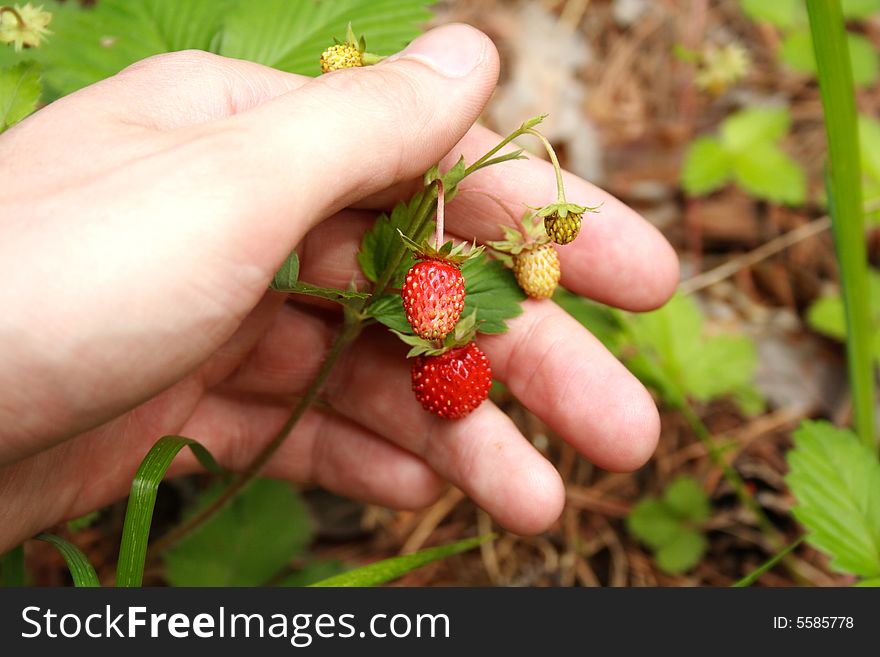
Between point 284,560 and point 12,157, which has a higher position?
point 12,157

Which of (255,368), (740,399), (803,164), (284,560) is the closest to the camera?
(255,368)

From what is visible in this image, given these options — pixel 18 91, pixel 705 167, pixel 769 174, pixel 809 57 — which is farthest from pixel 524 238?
pixel 809 57

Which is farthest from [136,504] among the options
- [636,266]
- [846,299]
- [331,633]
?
[846,299]

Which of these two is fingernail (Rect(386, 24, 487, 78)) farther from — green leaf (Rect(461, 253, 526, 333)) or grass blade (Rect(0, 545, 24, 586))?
grass blade (Rect(0, 545, 24, 586))

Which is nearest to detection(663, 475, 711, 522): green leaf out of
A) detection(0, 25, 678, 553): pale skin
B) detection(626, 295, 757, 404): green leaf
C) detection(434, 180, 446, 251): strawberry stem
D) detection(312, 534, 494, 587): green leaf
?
detection(626, 295, 757, 404): green leaf

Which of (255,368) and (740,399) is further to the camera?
(740,399)

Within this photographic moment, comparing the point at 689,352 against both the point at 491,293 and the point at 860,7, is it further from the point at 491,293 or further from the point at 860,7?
the point at 860,7

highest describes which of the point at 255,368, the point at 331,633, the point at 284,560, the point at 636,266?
the point at 636,266

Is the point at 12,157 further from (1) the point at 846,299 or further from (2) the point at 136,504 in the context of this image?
(1) the point at 846,299
